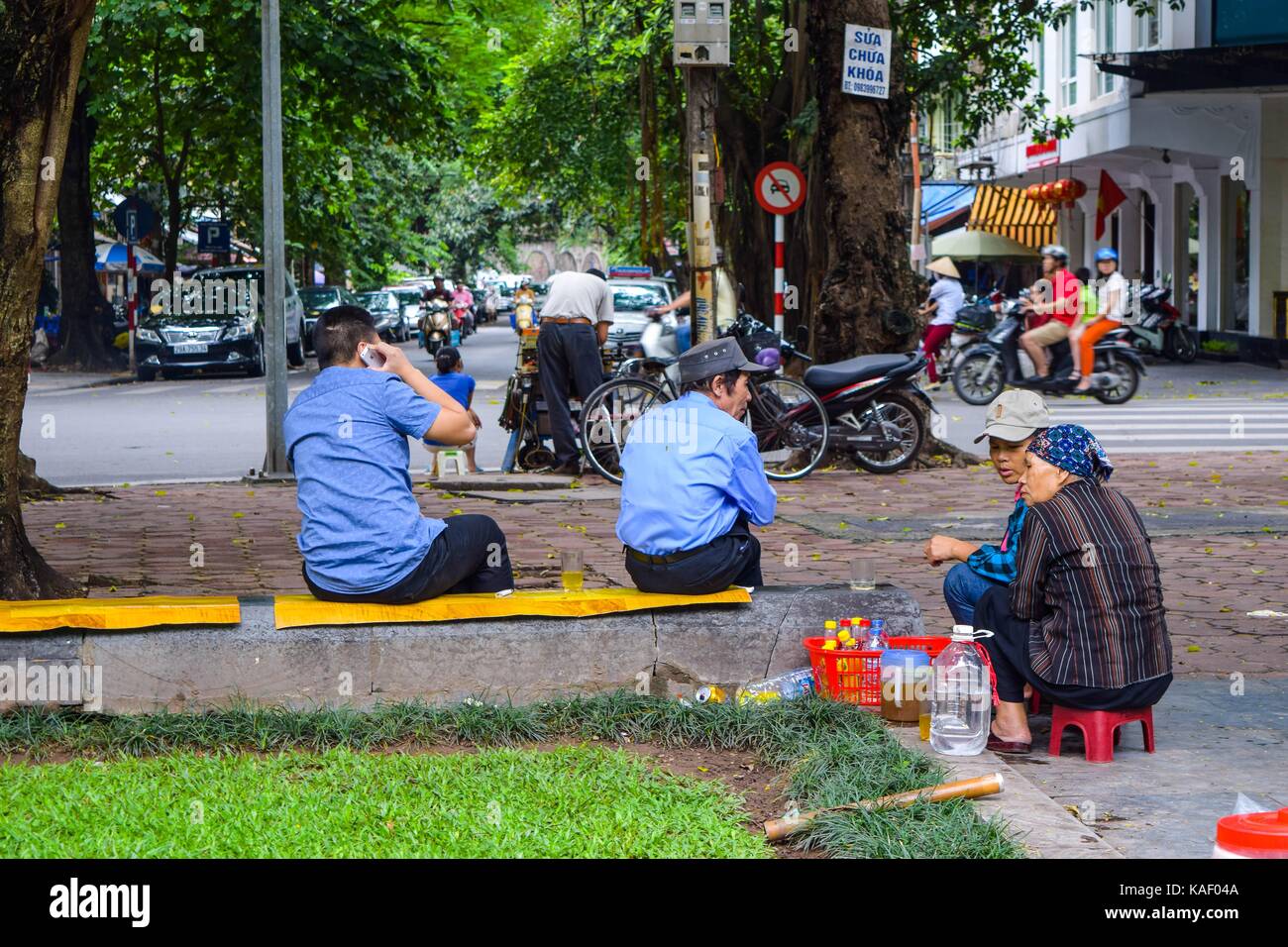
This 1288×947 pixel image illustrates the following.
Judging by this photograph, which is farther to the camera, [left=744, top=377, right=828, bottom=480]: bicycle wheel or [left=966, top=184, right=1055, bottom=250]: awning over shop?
[left=966, top=184, right=1055, bottom=250]: awning over shop

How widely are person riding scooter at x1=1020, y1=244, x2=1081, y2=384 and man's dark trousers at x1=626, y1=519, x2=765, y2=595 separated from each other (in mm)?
14681

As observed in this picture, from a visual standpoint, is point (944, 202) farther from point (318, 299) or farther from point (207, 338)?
point (207, 338)

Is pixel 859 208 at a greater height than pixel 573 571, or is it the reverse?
pixel 859 208

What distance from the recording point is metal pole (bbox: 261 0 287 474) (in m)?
14.1

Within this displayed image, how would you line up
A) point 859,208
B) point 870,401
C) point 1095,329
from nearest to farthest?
1. point 870,401
2. point 859,208
3. point 1095,329

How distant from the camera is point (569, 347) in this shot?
13695 mm

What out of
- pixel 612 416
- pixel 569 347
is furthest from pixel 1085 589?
pixel 569 347

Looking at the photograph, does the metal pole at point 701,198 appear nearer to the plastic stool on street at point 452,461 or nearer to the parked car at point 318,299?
the plastic stool on street at point 452,461

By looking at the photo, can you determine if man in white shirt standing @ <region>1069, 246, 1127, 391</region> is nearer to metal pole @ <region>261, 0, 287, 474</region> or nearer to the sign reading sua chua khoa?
the sign reading sua chua khoa

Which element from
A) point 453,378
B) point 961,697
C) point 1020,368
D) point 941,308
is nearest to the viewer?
point 961,697

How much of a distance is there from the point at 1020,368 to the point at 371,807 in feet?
56.2

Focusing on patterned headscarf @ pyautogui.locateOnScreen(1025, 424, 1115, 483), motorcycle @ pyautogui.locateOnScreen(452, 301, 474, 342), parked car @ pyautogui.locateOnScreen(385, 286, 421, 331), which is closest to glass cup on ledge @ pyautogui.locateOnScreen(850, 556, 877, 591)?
patterned headscarf @ pyautogui.locateOnScreen(1025, 424, 1115, 483)

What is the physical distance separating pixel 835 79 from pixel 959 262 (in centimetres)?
3719
